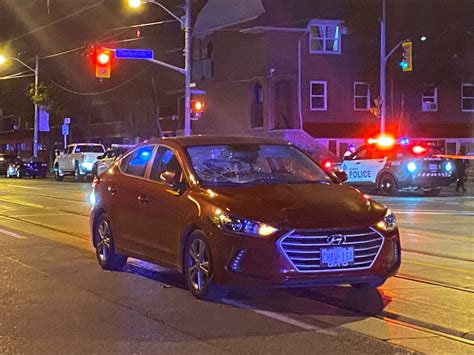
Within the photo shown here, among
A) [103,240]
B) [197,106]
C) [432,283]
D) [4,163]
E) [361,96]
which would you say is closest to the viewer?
[432,283]

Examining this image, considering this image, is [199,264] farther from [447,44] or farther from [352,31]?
[352,31]

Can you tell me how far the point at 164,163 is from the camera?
27.8 feet

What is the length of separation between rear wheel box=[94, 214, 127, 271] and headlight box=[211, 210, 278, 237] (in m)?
2.68

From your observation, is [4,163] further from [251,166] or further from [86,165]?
[251,166]

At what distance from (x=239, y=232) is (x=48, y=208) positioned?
12.6m

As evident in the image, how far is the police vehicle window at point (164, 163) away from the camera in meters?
8.19

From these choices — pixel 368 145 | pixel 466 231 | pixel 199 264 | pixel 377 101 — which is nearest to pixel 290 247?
pixel 199 264

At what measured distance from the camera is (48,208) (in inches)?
730

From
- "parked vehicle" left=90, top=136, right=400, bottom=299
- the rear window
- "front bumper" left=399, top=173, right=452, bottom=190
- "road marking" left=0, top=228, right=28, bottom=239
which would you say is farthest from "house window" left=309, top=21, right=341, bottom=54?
"parked vehicle" left=90, top=136, right=400, bottom=299

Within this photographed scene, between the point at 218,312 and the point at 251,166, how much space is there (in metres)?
1.80

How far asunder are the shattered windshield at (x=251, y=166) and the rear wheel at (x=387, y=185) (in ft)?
49.5

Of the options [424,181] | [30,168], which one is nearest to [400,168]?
[424,181]

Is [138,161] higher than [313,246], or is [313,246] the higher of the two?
[138,161]

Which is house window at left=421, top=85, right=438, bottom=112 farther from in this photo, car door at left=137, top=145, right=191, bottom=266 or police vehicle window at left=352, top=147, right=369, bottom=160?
car door at left=137, top=145, right=191, bottom=266
